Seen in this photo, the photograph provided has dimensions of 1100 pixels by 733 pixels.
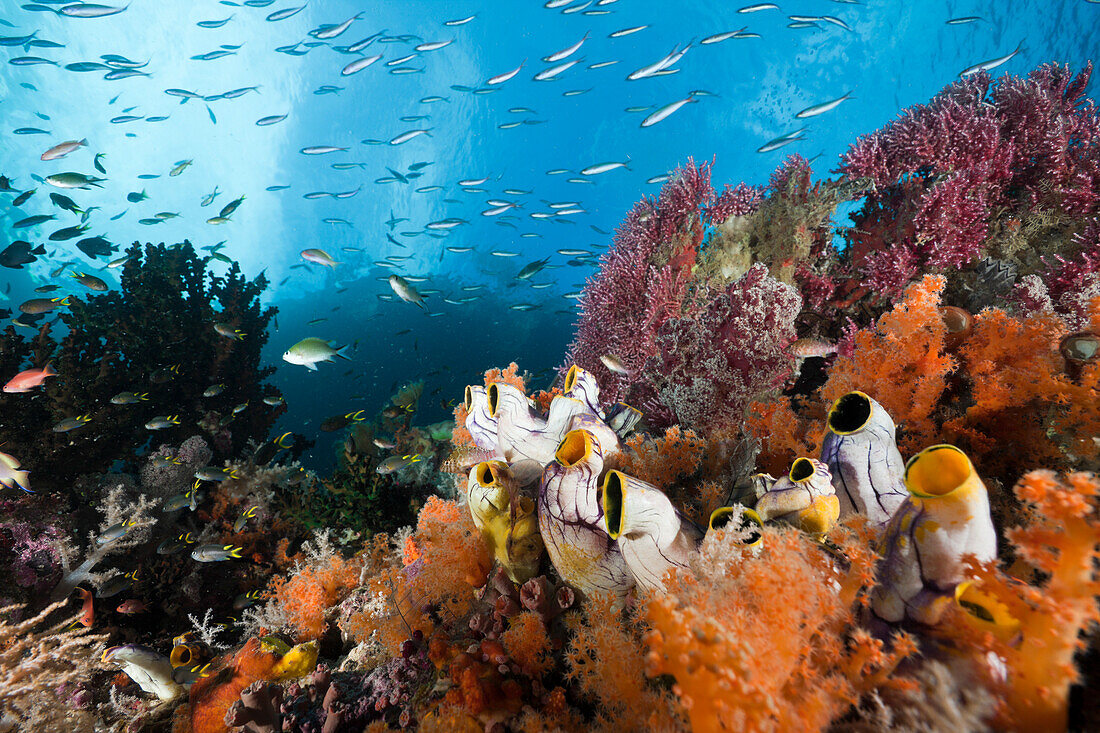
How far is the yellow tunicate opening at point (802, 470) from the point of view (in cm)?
146

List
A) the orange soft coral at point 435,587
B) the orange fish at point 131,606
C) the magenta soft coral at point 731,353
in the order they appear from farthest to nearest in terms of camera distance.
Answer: the orange fish at point 131,606 → the magenta soft coral at point 731,353 → the orange soft coral at point 435,587

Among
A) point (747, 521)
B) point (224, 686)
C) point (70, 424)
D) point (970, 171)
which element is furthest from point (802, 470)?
point (70, 424)

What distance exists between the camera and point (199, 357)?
7520 mm

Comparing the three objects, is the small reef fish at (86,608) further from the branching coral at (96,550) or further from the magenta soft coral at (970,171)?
the magenta soft coral at (970,171)

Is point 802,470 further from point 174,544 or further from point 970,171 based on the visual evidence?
point 174,544

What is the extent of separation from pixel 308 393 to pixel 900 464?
73.4 ft

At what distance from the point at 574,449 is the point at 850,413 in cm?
113

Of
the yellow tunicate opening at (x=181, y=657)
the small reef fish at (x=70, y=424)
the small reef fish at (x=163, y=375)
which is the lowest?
the small reef fish at (x=163, y=375)

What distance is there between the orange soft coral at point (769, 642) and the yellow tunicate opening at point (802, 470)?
293mm

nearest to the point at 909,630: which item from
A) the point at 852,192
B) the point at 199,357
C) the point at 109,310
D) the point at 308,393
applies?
the point at 852,192

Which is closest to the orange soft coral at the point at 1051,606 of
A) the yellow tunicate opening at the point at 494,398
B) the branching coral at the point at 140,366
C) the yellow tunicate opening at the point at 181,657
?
the yellow tunicate opening at the point at 494,398

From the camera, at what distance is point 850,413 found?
162 centimetres

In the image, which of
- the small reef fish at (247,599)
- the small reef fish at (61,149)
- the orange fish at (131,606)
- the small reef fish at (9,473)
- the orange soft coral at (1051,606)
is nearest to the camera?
the orange soft coral at (1051,606)

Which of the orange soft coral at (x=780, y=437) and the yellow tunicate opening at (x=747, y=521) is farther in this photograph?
the orange soft coral at (x=780, y=437)
